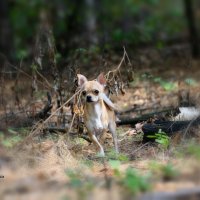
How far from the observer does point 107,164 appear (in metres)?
9.72

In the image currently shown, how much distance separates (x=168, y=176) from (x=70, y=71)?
445 centimetres

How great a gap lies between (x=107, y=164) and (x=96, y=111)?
54.7 inches

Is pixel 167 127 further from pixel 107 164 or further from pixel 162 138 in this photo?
pixel 107 164

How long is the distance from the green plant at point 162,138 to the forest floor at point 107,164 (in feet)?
0.16

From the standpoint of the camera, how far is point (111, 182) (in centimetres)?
748

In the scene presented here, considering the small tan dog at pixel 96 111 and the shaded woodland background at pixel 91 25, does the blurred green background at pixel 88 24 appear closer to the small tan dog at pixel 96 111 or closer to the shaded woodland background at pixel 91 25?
the shaded woodland background at pixel 91 25

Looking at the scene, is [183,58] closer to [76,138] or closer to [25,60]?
[25,60]

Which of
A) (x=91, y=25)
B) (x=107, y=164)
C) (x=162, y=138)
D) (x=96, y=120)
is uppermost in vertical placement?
(x=91, y=25)

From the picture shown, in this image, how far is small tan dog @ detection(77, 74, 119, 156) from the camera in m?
10.6

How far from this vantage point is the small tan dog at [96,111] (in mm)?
10586

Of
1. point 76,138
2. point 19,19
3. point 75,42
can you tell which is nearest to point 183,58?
point 75,42

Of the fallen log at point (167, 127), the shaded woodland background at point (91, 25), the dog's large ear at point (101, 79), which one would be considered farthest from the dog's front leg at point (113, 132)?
the shaded woodland background at point (91, 25)

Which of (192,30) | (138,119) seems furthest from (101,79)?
(192,30)

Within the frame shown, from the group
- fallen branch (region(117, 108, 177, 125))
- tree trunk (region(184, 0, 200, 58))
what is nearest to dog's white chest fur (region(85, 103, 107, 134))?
fallen branch (region(117, 108, 177, 125))
